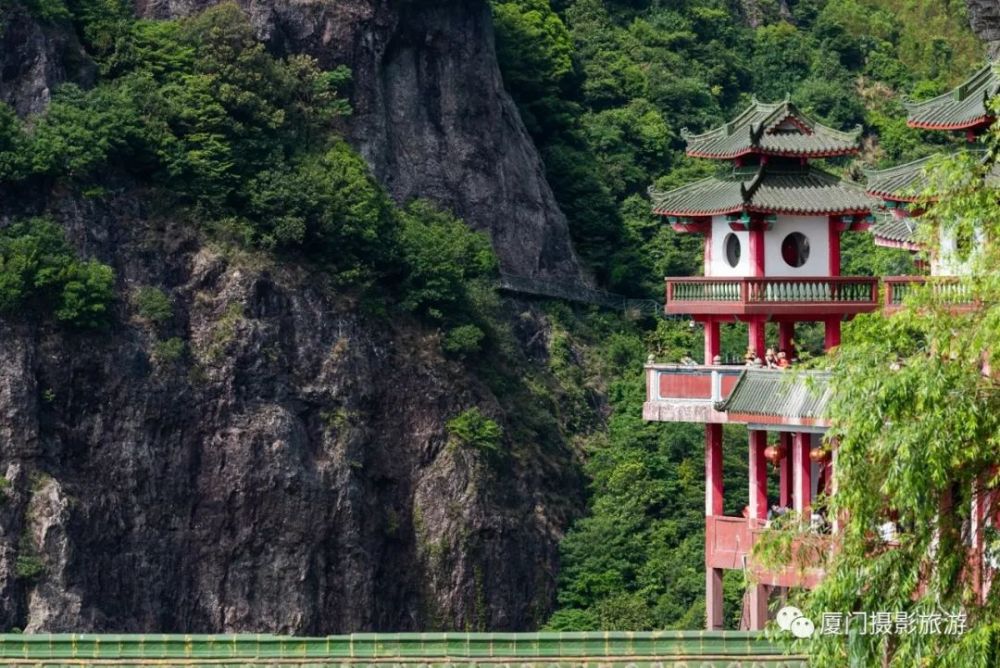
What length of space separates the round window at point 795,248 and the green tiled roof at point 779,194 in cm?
79

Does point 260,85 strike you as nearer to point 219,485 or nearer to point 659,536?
point 219,485

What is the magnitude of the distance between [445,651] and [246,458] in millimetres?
39386

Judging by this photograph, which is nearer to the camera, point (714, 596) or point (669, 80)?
point (714, 596)

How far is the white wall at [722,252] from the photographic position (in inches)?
2009

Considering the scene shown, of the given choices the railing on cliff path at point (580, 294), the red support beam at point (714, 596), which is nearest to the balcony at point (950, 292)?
the red support beam at point (714, 596)

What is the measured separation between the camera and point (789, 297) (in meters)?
49.6

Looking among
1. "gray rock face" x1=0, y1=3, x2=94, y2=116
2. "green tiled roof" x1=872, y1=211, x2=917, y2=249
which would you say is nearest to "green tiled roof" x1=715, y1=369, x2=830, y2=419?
"green tiled roof" x1=872, y1=211, x2=917, y2=249

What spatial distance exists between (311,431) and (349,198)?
21.6 feet

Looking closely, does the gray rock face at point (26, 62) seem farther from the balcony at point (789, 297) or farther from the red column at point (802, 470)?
the red column at point (802, 470)

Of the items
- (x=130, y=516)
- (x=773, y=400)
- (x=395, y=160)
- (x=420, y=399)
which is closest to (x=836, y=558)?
(x=773, y=400)

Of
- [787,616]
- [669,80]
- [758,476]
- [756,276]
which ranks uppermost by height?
[669,80]

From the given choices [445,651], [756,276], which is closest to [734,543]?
[756,276]

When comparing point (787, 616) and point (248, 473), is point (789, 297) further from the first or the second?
point (248, 473)

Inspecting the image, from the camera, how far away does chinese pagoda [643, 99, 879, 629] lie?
4753 centimetres
